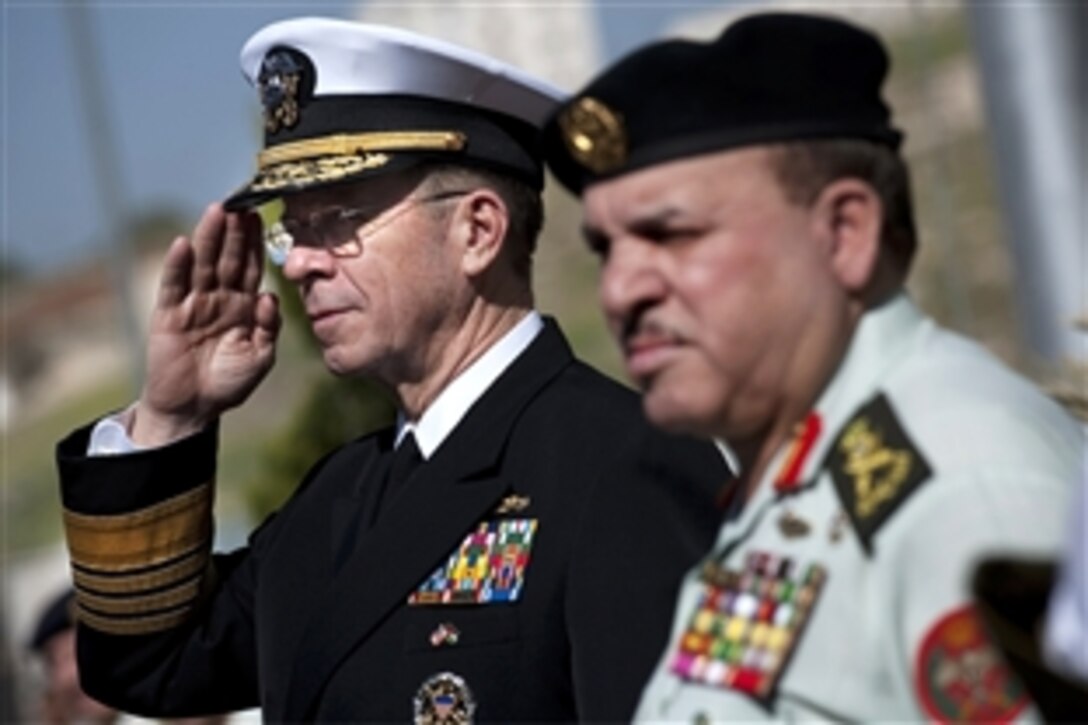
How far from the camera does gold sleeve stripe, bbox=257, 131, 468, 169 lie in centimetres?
372

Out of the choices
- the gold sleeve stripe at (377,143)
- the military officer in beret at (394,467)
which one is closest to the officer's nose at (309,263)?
the military officer in beret at (394,467)

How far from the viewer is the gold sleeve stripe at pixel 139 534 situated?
3852 mm

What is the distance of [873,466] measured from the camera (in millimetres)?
2490

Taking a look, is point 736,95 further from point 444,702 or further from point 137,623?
point 137,623

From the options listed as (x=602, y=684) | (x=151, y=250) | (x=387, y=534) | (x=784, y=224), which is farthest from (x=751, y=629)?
(x=151, y=250)

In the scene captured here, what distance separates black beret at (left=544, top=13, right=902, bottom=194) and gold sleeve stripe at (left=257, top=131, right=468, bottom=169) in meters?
1.03

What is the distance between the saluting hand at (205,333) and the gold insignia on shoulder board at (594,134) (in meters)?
1.31

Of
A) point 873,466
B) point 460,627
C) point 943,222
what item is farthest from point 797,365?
point 943,222

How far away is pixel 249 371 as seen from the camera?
4000mm

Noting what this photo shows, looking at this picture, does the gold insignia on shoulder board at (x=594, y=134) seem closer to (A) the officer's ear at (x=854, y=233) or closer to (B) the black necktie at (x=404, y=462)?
(A) the officer's ear at (x=854, y=233)

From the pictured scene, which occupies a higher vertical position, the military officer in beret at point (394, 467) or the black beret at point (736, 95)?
the black beret at point (736, 95)

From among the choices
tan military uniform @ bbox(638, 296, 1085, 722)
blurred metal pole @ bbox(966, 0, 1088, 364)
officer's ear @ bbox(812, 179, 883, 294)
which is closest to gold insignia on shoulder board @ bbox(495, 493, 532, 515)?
tan military uniform @ bbox(638, 296, 1085, 722)

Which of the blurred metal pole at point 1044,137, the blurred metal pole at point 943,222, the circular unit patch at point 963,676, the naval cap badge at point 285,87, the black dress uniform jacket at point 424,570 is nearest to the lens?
the circular unit patch at point 963,676

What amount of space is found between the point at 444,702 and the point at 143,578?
672 millimetres
